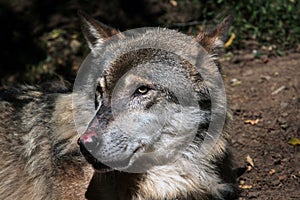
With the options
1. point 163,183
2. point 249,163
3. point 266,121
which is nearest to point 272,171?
point 249,163

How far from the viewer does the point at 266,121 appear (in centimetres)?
648

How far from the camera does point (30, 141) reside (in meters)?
4.76

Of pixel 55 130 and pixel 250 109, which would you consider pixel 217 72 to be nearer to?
pixel 55 130

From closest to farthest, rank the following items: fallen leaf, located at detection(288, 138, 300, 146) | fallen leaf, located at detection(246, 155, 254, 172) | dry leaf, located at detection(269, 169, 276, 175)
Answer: dry leaf, located at detection(269, 169, 276, 175), fallen leaf, located at detection(246, 155, 254, 172), fallen leaf, located at detection(288, 138, 300, 146)

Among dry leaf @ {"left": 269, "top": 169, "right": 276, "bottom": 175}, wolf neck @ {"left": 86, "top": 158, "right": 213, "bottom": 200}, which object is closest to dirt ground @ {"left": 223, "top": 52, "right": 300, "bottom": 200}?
dry leaf @ {"left": 269, "top": 169, "right": 276, "bottom": 175}

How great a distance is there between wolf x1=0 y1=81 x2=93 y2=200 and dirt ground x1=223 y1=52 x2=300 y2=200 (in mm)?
1476

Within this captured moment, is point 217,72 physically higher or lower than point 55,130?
higher

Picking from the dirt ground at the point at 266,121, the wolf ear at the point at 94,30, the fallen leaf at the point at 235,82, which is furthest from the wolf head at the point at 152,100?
the fallen leaf at the point at 235,82

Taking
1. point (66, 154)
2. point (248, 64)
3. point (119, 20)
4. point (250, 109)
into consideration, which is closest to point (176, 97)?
point (66, 154)

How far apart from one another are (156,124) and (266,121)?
8.20 feet

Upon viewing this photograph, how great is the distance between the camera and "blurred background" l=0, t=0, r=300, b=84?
8.30m

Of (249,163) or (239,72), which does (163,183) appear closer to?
(249,163)

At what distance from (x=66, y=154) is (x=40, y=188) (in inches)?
17.5

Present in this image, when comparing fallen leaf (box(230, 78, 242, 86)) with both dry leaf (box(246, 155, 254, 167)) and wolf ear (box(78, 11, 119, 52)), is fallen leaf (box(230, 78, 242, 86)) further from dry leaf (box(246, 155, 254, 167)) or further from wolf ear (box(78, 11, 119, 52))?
wolf ear (box(78, 11, 119, 52))
